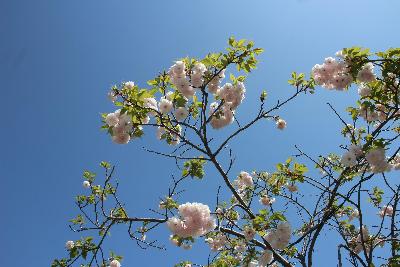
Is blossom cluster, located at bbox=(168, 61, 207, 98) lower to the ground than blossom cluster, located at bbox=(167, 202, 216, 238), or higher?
higher

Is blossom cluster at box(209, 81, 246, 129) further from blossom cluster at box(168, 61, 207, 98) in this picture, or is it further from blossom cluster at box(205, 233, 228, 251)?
blossom cluster at box(205, 233, 228, 251)

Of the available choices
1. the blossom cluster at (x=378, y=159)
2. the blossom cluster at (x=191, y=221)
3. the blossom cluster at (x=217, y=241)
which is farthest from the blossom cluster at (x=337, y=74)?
the blossom cluster at (x=217, y=241)

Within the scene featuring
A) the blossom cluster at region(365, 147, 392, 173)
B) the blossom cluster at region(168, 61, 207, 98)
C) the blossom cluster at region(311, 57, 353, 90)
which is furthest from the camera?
the blossom cluster at region(168, 61, 207, 98)

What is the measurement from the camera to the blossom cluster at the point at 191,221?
13.4 feet

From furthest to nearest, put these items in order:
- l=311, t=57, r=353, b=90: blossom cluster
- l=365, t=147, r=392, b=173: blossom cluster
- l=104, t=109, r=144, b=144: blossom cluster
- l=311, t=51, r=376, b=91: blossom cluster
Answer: l=104, t=109, r=144, b=144: blossom cluster < l=311, t=57, r=353, b=90: blossom cluster < l=311, t=51, r=376, b=91: blossom cluster < l=365, t=147, r=392, b=173: blossom cluster

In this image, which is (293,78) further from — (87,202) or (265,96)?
(87,202)

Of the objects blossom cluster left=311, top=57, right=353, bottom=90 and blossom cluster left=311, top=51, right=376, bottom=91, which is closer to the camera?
blossom cluster left=311, top=51, right=376, bottom=91

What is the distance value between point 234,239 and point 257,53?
151 inches

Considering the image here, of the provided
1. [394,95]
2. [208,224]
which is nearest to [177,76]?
[208,224]

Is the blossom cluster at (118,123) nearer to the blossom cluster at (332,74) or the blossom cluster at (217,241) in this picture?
the blossom cluster at (332,74)

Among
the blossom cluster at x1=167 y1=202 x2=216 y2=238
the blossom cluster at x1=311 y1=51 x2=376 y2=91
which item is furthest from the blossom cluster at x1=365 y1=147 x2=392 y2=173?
the blossom cluster at x1=167 y1=202 x2=216 y2=238

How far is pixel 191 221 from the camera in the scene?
161 inches

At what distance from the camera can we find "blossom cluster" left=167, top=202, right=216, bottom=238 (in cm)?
408

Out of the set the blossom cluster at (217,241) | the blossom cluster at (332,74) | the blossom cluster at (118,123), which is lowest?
the blossom cluster at (217,241)
